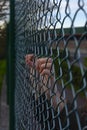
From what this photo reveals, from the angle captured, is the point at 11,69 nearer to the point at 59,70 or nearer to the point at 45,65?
the point at 45,65

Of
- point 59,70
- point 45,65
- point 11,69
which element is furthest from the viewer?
point 11,69

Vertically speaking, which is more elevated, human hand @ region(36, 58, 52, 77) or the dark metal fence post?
human hand @ region(36, 58, 52, 77)

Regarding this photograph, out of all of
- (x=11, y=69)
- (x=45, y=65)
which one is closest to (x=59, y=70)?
(x=45, y=65)

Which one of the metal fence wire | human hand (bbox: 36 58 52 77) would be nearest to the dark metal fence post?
the metal fence wire

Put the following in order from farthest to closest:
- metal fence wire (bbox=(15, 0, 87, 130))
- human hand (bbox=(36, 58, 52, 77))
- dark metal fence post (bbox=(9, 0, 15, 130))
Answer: dark metal fence post (bbox=(9, 0, 15, 130)), human hand (bbox=(36, 58, 52, 77)), metal fence wire (bbox=(15, 0, 87, 130))

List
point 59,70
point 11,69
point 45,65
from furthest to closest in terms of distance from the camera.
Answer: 1. point 11,69
2. point 45,65
3. point 59,70

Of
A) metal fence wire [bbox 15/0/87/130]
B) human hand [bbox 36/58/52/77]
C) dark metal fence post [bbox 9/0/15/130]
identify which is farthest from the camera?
dark metal fence post [bbox 9/0/15/130]

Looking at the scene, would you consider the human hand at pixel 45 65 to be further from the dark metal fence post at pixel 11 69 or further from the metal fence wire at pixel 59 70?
the dark metal fence post at pixel 11 69

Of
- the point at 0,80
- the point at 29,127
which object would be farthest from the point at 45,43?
the point at 0,80

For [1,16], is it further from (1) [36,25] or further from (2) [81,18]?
(2) [81,18]

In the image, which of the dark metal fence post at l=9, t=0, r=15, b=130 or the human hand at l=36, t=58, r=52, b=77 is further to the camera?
the dark metal fence post at l=9, t=0, r=15, b=130

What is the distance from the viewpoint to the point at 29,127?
2.03 meters

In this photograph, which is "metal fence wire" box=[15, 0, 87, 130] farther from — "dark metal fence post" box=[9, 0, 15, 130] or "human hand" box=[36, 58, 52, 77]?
"dark metal fence post" box=[9, 0, 15, 130]

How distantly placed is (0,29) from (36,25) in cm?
322
